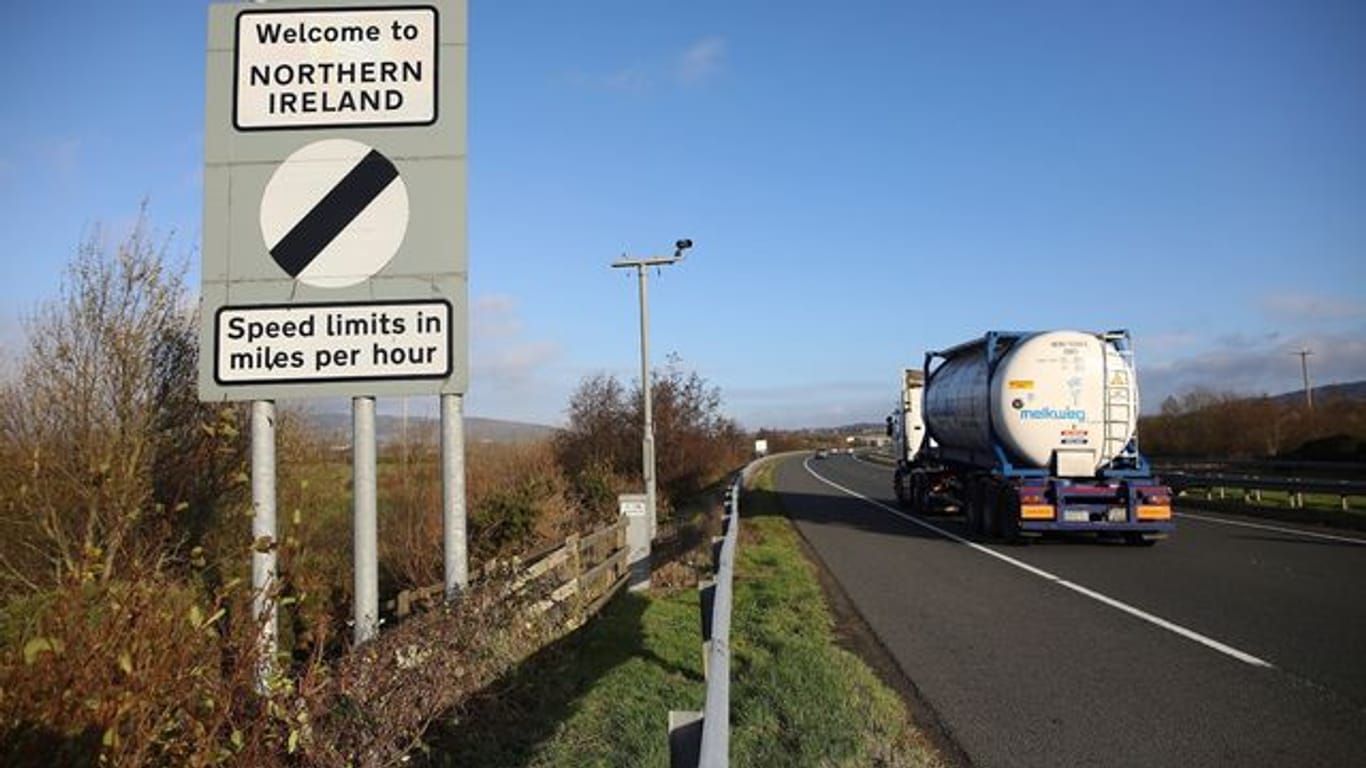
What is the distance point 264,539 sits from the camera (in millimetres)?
3334

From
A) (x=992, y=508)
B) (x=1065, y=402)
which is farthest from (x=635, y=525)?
(x=1065, y=402)

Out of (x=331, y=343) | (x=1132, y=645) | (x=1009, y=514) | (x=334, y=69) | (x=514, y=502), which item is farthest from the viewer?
(x=514, y=502)

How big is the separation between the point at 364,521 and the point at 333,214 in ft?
4.03

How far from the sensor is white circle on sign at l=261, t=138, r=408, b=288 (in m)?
3.90

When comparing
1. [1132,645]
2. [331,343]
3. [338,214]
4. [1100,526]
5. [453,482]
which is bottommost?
[1132,645]

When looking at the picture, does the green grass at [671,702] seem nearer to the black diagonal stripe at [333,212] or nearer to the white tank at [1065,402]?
the black diagonal stripe at [333,212]

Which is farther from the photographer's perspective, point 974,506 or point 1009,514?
point 974,506

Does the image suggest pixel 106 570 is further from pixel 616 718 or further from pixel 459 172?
pixel 616 718

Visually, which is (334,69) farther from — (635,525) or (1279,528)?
(1279,528)

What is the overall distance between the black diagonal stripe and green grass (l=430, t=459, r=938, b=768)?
2768 millimetres

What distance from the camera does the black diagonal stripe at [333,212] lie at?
3.89 meters

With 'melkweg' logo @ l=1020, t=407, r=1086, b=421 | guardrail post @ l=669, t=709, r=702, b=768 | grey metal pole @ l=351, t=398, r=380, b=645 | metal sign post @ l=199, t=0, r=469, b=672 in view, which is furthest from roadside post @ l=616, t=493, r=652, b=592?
guardrail post @ l=669, t=709, r=702, b=768

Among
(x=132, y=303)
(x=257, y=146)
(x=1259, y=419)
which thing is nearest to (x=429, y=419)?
(x=132, y=303)

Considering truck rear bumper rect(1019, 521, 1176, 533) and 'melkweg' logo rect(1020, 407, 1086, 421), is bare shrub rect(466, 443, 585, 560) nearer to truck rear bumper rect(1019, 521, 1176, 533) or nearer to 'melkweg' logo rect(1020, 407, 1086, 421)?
truck rear bumper rect(1019, 521, 1176, 533)
